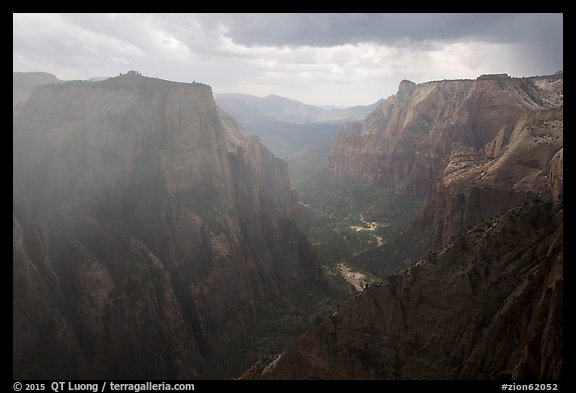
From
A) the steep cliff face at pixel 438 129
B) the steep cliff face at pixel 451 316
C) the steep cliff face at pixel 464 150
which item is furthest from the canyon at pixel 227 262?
the steep cliff face at pixel 438 129

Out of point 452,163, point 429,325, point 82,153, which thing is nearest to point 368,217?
point 452,163

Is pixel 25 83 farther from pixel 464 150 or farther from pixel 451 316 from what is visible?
pixel 451 316

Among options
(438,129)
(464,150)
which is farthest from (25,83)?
(438,129)

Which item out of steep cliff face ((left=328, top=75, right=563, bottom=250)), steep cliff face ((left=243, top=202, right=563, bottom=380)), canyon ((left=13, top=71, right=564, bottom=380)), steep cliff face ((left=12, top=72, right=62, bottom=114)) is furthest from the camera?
steep cliff face ((left=12, top=72, right=62, bottom=114))

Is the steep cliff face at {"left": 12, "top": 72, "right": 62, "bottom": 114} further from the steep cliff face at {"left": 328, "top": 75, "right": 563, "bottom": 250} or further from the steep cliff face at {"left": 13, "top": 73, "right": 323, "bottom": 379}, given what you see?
the steep cliff face at {"left": 328, "top": 75, "right": 563, "bottom": 250}

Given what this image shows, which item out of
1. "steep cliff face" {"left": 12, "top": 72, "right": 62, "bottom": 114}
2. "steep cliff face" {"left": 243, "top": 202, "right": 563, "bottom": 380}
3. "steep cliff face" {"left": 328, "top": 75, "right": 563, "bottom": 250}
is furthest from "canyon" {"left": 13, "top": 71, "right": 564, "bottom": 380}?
"steep cliff face" {"left": 12, "top": 72, "right": 62, "bottom": 114}

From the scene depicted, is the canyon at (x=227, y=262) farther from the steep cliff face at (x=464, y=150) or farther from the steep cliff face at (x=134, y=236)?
the steep cliff face at (x=464, y=150)
